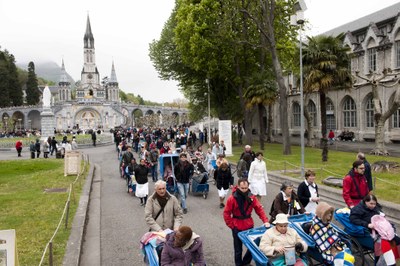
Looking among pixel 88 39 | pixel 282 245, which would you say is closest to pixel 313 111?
pixel 282 245

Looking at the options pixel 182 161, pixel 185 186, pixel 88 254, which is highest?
pixel 182 161

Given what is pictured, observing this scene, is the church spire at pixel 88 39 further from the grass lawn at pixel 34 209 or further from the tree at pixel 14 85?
the grass lawn at pixel 34 209

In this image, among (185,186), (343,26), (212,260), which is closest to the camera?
(212,260)

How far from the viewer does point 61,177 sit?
18.4 m

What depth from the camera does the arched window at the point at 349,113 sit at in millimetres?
38844

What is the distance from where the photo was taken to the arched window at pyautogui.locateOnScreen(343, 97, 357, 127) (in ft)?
127

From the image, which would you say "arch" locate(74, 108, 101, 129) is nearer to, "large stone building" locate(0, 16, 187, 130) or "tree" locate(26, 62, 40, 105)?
"large stone building" locate(0, 16, 187, 130)

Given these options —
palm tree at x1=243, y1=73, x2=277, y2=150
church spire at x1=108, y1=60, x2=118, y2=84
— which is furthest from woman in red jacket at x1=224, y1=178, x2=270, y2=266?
church spire at x1=108, y1=60, x2=118, y2=84

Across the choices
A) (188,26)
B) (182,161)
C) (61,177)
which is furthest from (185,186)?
(188,26)

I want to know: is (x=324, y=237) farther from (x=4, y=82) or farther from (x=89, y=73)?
(x=89, y=73)

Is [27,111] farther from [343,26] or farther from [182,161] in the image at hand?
[182,161]

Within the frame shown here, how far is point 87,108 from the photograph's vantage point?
115 m

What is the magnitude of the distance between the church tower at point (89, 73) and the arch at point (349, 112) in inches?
3853

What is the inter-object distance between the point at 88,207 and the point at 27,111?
10416 cm
